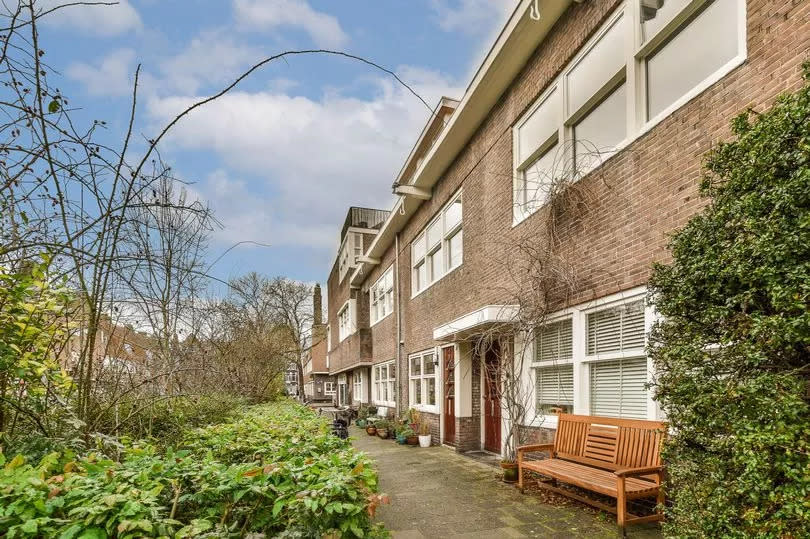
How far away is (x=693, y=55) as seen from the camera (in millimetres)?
4676

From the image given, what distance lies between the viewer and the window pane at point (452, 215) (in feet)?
35.3

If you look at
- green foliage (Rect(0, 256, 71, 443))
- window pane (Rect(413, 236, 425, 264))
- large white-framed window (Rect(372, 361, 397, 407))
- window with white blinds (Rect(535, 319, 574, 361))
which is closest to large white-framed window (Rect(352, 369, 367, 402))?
large white-framed window (Rect(372, 361, 397, 407))

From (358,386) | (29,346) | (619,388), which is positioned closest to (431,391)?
(619,388)

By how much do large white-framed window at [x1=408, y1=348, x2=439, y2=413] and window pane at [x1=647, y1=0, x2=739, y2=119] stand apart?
7.84m

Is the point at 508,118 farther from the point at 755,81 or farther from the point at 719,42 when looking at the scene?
the point at 755,81

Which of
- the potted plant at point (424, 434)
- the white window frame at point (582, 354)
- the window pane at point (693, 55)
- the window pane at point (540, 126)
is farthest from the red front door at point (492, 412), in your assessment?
the window pane at point (693, 55)

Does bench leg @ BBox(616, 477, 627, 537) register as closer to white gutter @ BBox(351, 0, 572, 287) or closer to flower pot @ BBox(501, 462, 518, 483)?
flower pot @ BBox(501, 462, 518, 483)

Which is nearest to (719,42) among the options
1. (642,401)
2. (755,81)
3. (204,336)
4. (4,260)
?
(755,81)

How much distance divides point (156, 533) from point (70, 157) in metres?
2.29

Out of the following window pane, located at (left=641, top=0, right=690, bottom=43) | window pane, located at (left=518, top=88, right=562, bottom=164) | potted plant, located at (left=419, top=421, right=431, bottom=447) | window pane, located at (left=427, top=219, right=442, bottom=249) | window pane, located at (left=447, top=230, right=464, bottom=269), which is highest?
window pane, located at (left=641, top=0, right=690, bottom=43)

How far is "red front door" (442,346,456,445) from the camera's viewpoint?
35.7ft

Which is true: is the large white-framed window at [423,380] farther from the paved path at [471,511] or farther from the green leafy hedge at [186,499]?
the green leafy hedge at [186,499]

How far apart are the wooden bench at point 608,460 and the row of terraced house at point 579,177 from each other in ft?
0.87

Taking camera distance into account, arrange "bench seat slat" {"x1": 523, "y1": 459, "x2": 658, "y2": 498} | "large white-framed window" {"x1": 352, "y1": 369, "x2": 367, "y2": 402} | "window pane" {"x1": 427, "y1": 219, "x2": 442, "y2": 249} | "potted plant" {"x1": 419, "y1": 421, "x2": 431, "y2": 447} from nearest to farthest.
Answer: "bench seat slat" {"x1": 523, "y1": 459, "x2": 658, "y2": 498} < "potted plant" {"x1": 419, "y1": 421, "x2": 431, "y2": 447} < "window pane" {"x1": 427, "y1": 219, "x2": 442, "y2": 249} < "large white-framed window" {"x1": 352, "y1": 369, "x2": 367, "y2": 402}
